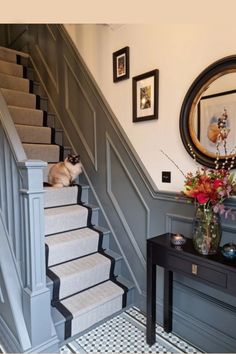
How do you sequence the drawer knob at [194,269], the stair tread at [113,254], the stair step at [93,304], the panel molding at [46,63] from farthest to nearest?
the panel molding at [46,63]
the stair tread at [113,254]
the stair step at [93,304]
the drawer knob at [194,269]

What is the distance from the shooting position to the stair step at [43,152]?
2.77 metres

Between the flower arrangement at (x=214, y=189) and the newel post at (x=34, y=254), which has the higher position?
the flower arrangement at (x=214, y=189)

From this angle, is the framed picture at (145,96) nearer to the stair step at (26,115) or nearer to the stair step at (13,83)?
the stair step at (26,115)

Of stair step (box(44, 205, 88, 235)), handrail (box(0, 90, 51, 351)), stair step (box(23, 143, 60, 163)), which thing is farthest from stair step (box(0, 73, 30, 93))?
stair step (box(44, 205, 88, 235))

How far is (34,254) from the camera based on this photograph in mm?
1588

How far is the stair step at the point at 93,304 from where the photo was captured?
1.91 metres

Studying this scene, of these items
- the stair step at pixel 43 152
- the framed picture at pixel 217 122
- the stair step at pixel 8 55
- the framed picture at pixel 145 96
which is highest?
the stair step at pixel 8 55

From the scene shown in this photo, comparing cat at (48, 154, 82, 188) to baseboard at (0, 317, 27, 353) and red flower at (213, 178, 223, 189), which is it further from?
red flower at (213, 178, 223, 189)

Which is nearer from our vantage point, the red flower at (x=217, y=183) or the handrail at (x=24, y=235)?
the red flower at (x=217, y=183)

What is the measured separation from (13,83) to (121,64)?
188cm

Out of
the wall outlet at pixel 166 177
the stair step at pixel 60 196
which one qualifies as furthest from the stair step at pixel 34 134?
the wall outlet at pixel 166 177

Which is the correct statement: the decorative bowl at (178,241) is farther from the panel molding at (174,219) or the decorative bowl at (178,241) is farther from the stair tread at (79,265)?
the stair tread at (79,265)

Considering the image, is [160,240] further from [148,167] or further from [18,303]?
[18,303]

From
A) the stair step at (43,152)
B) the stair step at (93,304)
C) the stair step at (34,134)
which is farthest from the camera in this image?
the stair step at (34,134)
